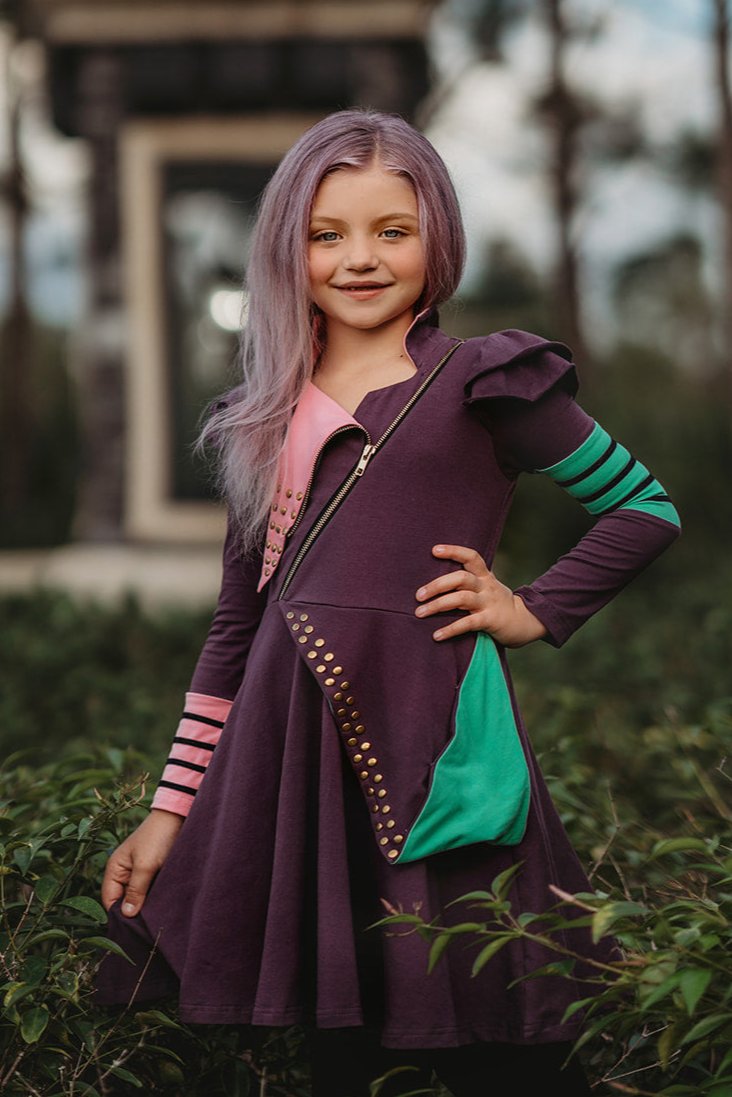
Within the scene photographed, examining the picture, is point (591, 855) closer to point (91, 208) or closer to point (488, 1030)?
point (488, 1030)

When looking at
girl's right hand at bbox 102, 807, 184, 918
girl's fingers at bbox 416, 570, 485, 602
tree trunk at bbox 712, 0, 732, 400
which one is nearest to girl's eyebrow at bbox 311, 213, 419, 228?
girl's fingers at bbox 416, 570, 485, 602

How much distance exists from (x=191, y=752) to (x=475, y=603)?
0.54 m

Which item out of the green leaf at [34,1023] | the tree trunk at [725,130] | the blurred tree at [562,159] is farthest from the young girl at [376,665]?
the blurred tree at [562,159]

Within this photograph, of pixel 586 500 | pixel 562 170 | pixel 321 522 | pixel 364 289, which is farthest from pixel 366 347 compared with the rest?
pixel 562 170

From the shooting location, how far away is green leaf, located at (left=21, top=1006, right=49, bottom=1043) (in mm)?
2184

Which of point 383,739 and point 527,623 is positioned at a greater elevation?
point 527,623

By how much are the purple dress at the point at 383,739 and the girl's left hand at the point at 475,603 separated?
0.02 meters

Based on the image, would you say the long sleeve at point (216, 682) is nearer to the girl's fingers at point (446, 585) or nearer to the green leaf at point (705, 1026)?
the girl's fingers at point (446, 585)

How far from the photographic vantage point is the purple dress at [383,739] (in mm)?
2096

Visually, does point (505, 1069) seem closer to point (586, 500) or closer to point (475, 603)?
point (475, 603)

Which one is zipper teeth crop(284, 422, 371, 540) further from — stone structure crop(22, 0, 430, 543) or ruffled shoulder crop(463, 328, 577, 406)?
stone structure crop(22, 0, 430, 543)

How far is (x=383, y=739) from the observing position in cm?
214

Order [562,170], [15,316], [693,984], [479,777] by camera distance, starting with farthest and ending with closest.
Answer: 1. [15,316]
2. [562,170]
3. [479,777]
4. [693,984]

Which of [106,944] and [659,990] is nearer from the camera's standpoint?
[659,990]
